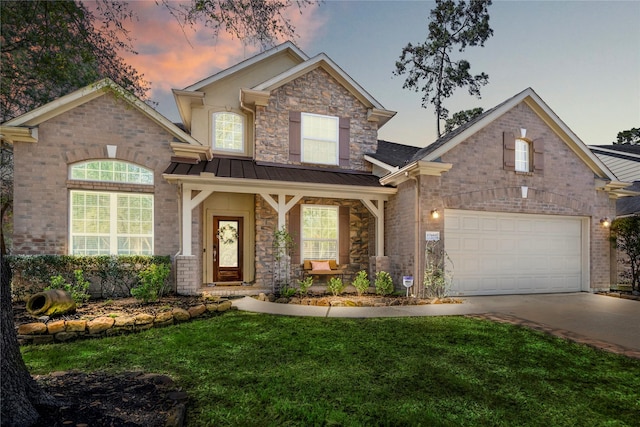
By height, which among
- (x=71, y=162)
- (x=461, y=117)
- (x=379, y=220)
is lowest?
(x=379, y=220)

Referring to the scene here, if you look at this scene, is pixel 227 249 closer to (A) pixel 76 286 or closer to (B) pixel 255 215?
(B) pixel 255 215

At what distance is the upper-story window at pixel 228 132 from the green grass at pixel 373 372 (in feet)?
22.5

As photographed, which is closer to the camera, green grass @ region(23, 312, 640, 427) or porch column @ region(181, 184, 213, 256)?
green grass @ region(23, 312, 640, 427)

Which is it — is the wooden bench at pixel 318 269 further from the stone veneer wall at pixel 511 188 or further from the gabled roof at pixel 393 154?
the gabled roof at pixel 393 154

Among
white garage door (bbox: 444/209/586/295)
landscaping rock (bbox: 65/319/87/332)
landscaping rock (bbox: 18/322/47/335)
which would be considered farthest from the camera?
white garage door (bbox: 444/209/586/295)

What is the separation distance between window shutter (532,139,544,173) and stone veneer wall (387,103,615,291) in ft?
0.51

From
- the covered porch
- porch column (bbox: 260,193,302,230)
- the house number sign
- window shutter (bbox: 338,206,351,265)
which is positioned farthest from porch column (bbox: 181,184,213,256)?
the house number sign

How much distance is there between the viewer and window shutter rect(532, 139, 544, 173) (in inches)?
401

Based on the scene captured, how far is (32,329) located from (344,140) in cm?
937

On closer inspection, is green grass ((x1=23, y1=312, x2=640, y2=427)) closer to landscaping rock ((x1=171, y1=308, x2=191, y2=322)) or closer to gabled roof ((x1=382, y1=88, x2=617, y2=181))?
landscaping rock ((x1=171, y1=308, x2=191, y2=322))

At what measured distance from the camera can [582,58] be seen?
1263 centimetres

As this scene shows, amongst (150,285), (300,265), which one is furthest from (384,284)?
(150,285)

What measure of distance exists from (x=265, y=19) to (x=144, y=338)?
203 inches

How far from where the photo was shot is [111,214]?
9.23 metres
